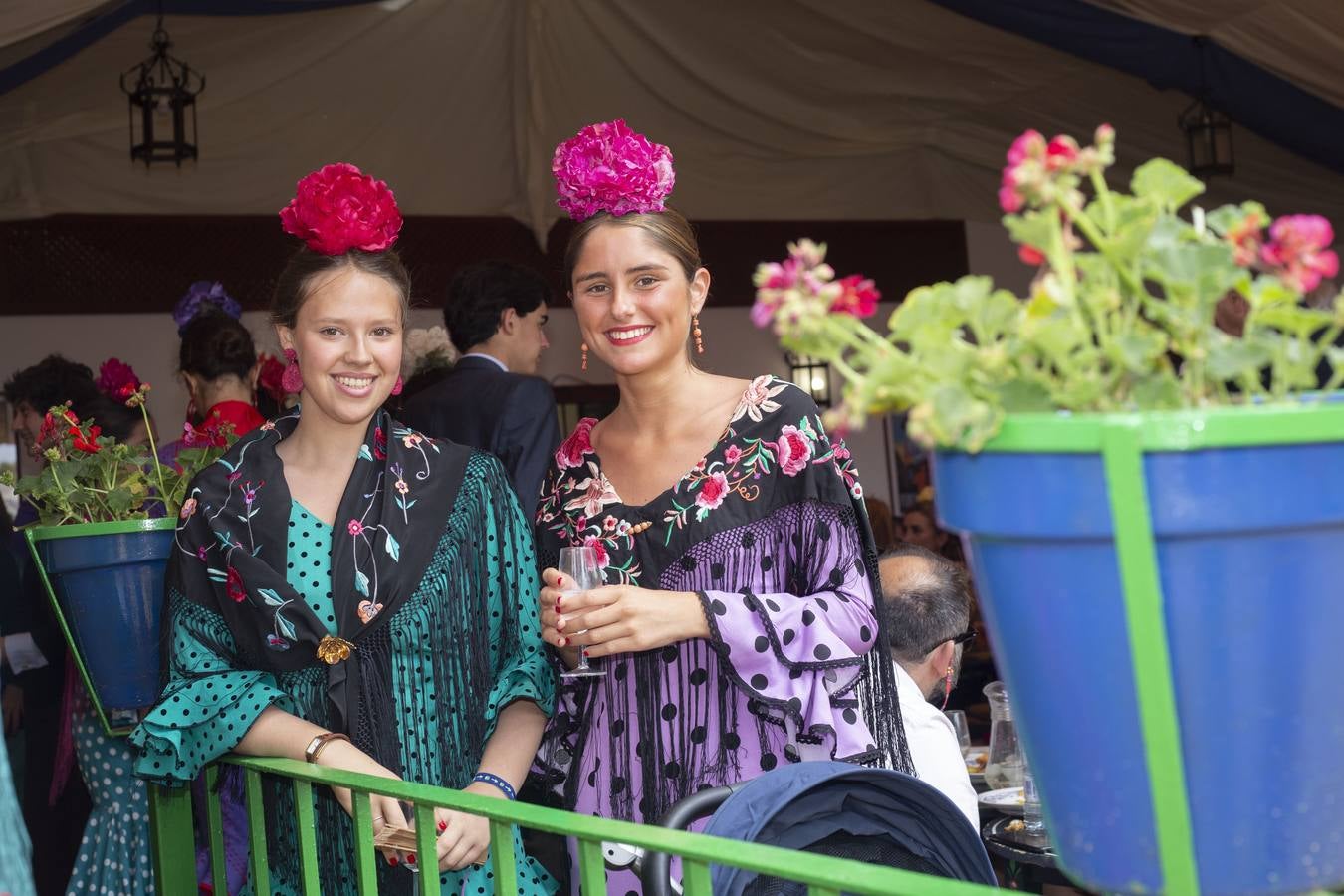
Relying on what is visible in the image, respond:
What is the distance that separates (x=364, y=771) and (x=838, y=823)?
75 cm

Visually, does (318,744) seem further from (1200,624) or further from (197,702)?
(1200,624)

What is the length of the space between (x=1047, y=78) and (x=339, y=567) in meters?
6.36

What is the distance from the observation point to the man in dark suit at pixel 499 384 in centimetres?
385

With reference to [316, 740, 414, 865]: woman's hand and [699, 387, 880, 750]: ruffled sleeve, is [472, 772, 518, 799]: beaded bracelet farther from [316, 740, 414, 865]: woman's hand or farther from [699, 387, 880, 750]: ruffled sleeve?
[699, 387, 880, 750]: ruffled sleeve

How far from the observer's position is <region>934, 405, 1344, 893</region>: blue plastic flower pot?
901 mm

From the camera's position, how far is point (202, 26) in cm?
668

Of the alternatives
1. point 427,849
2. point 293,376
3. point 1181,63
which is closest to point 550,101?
point 1181,63

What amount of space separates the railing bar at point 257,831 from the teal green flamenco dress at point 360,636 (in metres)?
0.07

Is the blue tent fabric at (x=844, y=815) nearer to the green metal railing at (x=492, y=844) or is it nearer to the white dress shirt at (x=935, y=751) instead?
the green metal railing at (x=492, y=844)

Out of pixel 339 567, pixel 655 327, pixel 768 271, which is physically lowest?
pixel 339 567

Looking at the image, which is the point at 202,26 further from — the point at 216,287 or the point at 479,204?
the point at 216,287

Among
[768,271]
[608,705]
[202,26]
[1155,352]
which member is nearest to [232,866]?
[608,705]

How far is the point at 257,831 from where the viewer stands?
6.97 ft

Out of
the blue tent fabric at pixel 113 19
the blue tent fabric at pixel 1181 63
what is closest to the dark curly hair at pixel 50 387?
the blue tent fabric at pixel 113 19
